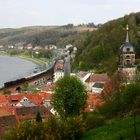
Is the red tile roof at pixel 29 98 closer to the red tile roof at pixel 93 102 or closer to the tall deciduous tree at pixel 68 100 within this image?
the red tile roof at pixel 93 102

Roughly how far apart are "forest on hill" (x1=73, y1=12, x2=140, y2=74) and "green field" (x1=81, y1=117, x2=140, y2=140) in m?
33.8

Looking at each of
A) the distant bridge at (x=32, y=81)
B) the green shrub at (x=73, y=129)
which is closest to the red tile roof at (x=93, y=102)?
the green shrub at (x=73, y=129)

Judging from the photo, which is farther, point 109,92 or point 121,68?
point 121,68

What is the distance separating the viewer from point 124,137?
17516 millimetres

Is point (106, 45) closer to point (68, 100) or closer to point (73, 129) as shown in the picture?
point (68, 100)

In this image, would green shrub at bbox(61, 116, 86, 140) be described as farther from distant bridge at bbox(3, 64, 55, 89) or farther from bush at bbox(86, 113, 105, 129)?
distant bridge at bbox(3, 64, 55, 89)

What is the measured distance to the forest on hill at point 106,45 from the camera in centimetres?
5992

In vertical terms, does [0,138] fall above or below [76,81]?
below

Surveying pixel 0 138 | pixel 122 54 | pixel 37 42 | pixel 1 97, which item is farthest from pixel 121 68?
pixel 37 42

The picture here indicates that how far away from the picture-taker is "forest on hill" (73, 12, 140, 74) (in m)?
59.9

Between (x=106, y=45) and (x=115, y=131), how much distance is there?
44.3m

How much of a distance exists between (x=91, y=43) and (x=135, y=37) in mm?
9823

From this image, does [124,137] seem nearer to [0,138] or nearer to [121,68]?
[0,138]

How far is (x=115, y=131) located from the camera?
18.9m
